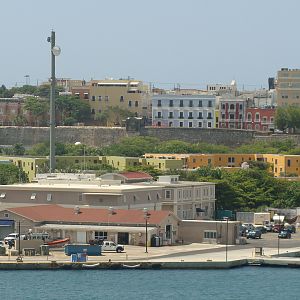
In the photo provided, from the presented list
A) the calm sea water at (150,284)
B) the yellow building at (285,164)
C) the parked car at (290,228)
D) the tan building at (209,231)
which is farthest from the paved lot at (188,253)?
the yellow building at (285,164)

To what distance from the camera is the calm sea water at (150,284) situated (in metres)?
45.9

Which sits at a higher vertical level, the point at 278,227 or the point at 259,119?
the point at 259,119

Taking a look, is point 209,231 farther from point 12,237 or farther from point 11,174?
point 11,174

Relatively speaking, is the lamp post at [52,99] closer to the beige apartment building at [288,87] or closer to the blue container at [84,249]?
the blue container at [84,249]

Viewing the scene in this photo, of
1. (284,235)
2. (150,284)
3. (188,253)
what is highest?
(284,235)

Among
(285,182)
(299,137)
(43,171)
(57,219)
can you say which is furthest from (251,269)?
(299,137)

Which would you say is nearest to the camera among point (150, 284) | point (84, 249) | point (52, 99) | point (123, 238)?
point (150, 284)

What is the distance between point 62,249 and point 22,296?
7.68 m

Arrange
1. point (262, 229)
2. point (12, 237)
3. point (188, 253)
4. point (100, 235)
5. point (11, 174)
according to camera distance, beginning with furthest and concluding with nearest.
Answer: point (11, 174)
point (262, 229)
point (100, 235)
point (12, 237)
point (188, 253)

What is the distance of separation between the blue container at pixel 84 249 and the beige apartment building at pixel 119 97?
174 feet

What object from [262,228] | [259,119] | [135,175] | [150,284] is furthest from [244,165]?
[150,284]

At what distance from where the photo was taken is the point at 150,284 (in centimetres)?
4756

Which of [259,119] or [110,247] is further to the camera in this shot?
[259,119]

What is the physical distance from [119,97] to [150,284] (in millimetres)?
57435
